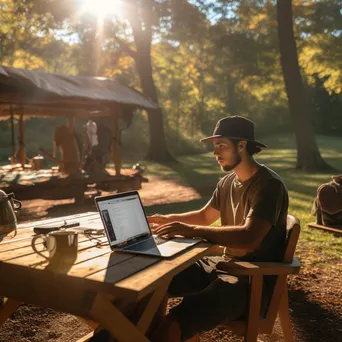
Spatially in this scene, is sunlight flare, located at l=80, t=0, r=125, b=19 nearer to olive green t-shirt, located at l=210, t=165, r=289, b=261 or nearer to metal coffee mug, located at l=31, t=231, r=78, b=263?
olive green t-shirt, located at l=210, t=165, r=289, b=261

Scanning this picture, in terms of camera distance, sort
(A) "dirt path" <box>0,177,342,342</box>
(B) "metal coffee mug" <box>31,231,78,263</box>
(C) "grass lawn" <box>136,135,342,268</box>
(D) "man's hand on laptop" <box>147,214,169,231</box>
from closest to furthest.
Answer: (B) "metal coffee mug" <box>31,231,78,263</box>
(D) "man's hand on laptop" <box>147,214,169,231</box>
(A) "dirt path" <box>0,177,342,342</box>
(C) "grass lawn" <box>136,135,342,268</box>

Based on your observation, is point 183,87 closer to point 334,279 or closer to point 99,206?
point 334,279

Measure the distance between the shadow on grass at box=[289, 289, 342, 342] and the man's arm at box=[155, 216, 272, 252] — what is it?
4.74 feet

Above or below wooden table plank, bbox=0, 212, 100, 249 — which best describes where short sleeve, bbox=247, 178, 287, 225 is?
above

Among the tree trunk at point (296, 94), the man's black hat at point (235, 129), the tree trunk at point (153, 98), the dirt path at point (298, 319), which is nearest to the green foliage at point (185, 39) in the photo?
the tree trunk at point (153, 98)

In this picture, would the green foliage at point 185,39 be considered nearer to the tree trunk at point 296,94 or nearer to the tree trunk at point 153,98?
the tree trunk at point 153,98

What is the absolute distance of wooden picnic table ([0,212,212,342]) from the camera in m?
1.84

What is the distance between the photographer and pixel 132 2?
21.5 m

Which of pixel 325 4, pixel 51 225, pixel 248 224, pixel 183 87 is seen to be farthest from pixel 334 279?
pixel 183 87

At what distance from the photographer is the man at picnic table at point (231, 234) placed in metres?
2.33

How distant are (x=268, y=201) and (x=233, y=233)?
12.1 inches

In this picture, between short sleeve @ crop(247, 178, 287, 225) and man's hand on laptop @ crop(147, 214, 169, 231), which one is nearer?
short sleeve @ crop(247, 178, 287, 225)

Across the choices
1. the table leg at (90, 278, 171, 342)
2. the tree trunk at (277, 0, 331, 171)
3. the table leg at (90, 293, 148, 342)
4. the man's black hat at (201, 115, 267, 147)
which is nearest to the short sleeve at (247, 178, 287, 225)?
the man's black hat at (201, 115, 267, 147)

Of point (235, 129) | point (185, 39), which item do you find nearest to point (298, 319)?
point (235, 129)
